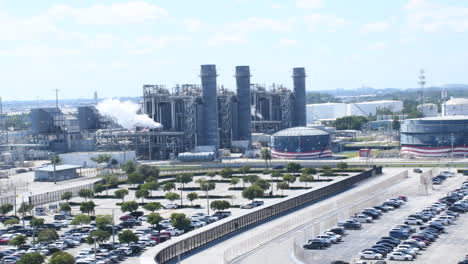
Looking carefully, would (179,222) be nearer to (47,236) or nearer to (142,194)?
(47,236)

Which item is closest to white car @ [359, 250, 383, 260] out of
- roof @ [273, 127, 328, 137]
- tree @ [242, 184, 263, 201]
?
tree @ [242, 184, 263, 201]

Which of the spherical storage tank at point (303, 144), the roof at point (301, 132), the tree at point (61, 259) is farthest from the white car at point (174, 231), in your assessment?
the roof at point (301, 132)

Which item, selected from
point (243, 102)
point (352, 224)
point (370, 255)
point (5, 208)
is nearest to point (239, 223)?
point (352, 224)

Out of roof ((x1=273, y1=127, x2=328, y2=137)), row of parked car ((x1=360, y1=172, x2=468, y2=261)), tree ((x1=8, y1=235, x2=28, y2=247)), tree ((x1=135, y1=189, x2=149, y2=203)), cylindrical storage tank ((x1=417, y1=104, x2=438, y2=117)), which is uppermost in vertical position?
cylindrical storage tank ((x1=417, y1=104, x2=438, y2=117))

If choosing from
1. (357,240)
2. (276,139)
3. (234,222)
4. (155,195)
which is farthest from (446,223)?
(276,139)

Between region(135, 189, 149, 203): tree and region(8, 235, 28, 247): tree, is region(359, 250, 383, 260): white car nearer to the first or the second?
region(8, 235, 28, 247): tree

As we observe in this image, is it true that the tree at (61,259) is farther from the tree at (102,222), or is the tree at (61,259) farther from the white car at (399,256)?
the white car at (399,256)
